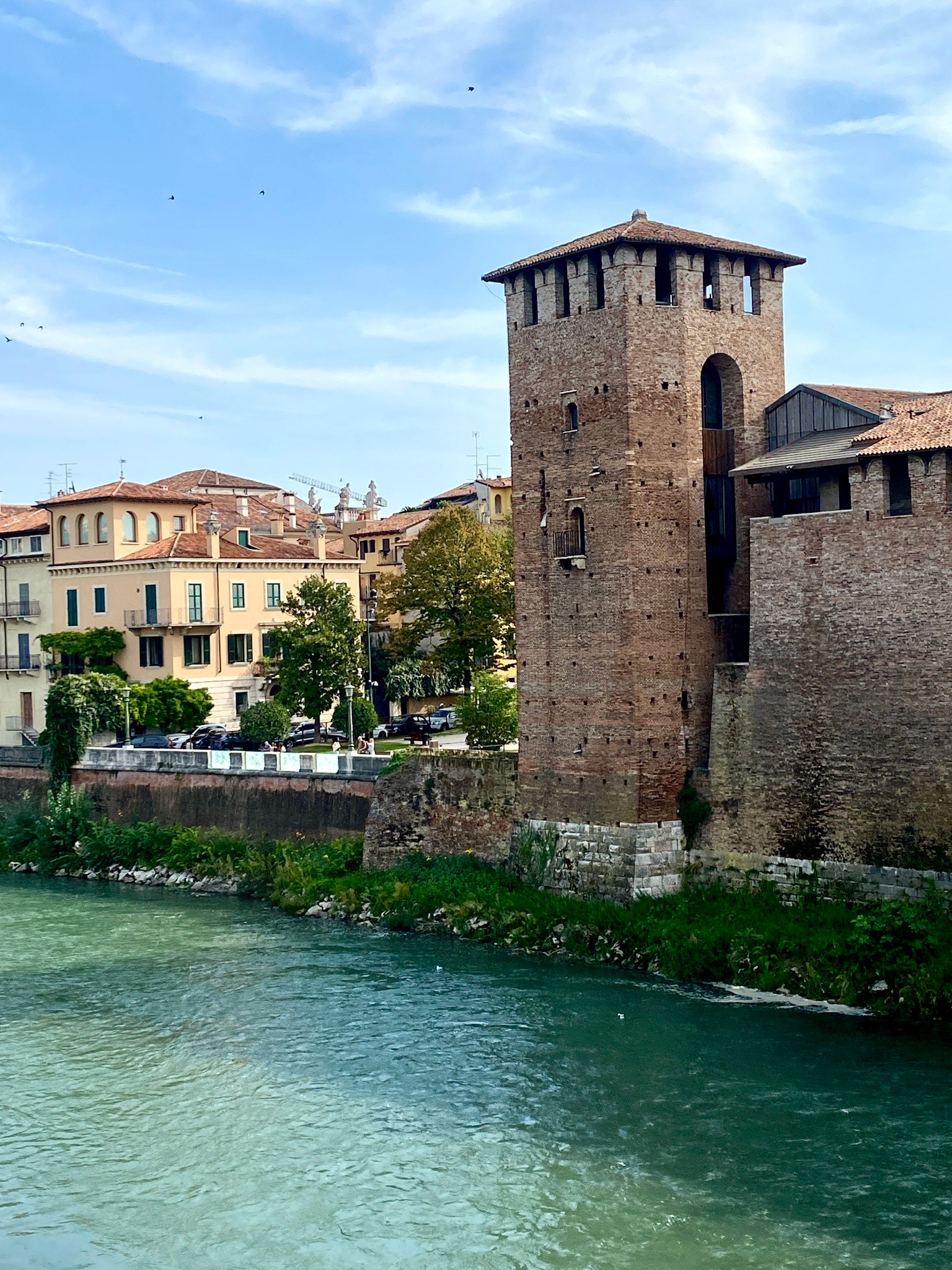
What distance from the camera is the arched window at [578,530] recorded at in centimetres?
2945

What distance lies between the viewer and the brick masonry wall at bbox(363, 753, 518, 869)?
31172 millimetres

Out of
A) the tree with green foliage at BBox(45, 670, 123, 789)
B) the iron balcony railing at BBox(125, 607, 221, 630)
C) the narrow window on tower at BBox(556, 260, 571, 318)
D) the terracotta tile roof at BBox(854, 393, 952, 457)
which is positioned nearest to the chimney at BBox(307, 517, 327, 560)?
the iron balcony railing at BBox(125, 607, 221, 630)

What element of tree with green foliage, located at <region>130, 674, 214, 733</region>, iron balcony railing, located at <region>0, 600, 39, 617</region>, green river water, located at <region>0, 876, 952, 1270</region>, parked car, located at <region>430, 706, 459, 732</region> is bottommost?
green river water, located at <region>0, 876, 952, 1270</region>

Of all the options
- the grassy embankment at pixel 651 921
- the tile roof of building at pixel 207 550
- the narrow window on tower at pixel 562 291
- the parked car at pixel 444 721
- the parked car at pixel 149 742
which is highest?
the narrow window on tower at pixel 562 291

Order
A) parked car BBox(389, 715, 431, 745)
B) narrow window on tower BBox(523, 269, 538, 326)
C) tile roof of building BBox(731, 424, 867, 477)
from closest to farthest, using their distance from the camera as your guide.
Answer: tile roof of building BBox(731, 424, 867, 477), narrow window on tower BBox(523, 269, 538, 326), parked car BBox(389, 715, 431, 745)

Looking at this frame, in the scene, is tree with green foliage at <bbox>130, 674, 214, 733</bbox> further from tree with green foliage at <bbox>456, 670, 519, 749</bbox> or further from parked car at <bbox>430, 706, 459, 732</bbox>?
tree with green foliage at <bbox>456, 670, 519, 749</bbox>

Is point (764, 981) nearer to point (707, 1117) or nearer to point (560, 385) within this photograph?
point (707, 1117)

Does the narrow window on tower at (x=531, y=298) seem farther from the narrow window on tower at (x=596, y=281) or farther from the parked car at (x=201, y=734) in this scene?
the parked car at (x=201, y=734)

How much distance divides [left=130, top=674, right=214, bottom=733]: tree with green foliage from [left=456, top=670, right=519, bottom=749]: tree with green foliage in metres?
11.8

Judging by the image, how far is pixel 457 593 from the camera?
1863 inches

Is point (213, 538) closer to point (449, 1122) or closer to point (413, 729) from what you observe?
point (413, 729)

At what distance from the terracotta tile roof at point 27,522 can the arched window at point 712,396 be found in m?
28.5

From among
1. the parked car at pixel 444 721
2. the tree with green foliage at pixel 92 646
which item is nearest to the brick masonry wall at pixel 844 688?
the parked car at pixel 444 721

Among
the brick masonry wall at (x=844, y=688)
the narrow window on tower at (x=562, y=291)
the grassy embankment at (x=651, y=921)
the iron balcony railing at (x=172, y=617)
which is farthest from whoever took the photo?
the iron balcony railing at (x=172, y=617)
